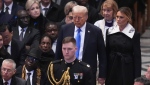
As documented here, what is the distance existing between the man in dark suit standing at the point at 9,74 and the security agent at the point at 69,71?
0.88m

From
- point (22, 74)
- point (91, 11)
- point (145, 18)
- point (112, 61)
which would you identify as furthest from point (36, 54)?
point (145, 18)

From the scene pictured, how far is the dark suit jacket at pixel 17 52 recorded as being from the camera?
10016mm

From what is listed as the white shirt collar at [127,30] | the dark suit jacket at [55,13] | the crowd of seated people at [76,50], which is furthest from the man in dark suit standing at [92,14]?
the white shirt collar at [127,30]

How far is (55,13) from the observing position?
39.2ft

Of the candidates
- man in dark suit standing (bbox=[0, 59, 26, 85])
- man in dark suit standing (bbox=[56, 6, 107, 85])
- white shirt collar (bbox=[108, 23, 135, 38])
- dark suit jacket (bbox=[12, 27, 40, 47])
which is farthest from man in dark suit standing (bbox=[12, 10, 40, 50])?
man in dark suit standing (bbox=[0, 59, 26, 85])

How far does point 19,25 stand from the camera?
10.9 metres

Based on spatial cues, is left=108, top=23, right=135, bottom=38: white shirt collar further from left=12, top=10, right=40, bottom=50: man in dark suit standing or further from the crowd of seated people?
left=12, top=10, right=40, bottom=50: man in dark suit standing

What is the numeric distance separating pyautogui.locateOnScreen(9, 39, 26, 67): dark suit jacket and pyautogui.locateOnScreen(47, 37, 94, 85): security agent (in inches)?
81.4

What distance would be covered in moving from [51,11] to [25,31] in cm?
124

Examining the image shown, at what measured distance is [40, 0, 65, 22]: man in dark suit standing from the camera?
1186 centimetres

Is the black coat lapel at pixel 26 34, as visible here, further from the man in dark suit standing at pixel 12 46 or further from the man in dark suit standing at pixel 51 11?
the man in dark suit standing at pixel 51 11

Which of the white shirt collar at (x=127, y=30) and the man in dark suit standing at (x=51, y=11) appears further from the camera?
the man in dark suit standing at (x=51, y=11)

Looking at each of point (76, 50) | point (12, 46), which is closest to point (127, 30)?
point (76, 50)

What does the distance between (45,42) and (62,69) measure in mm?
2045
